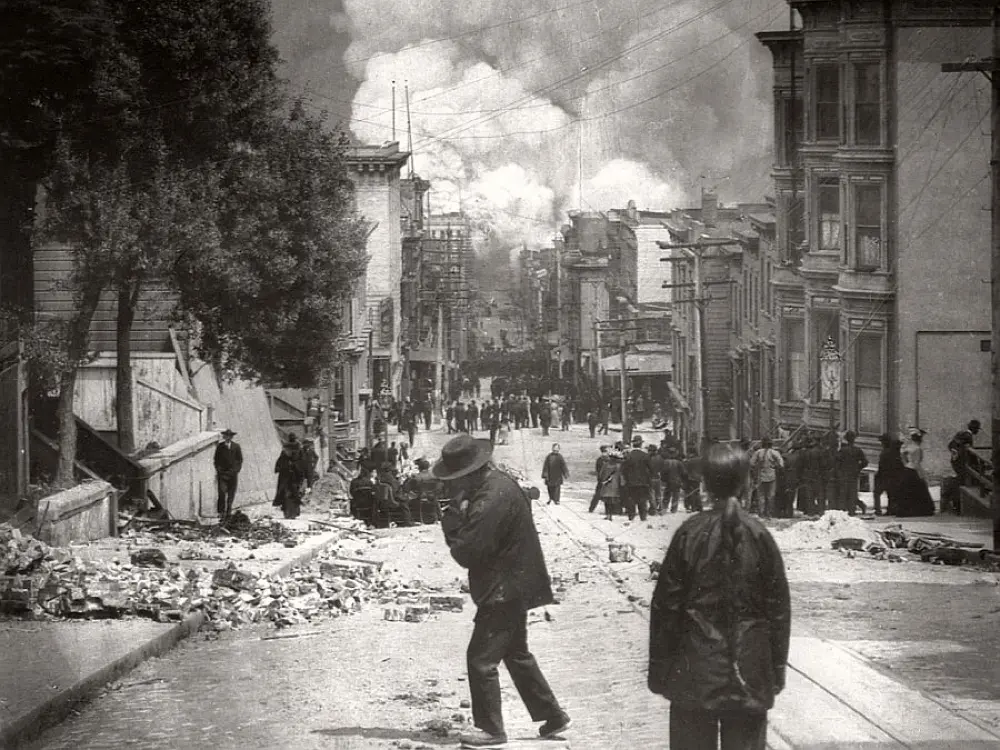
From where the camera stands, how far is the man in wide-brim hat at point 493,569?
773cm

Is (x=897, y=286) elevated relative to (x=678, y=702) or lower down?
elevated

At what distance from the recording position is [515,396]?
46.0 m

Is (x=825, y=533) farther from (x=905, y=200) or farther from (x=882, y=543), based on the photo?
(x=905, y=200)

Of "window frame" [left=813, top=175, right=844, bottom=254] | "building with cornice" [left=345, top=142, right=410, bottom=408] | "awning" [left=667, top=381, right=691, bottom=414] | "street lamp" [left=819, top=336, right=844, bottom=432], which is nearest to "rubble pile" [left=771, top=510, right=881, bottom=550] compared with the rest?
"street lamp" [left=819, top=336, right=844, bottom=432]

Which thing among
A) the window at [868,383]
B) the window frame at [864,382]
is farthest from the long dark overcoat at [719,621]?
the window at [868,383]

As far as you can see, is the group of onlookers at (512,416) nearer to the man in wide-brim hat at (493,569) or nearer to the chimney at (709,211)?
the chimney at (709,211)

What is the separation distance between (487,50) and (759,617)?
1942cm

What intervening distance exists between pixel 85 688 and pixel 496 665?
295 cm

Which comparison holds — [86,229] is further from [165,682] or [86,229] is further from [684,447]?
[684,447]

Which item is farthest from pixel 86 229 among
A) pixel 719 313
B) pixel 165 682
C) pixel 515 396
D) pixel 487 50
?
pixel 515 396

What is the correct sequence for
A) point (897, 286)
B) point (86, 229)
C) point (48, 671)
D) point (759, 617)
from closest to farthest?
point (759, 617) → point (48, 671) → point (86, 229) → point (897, 286)

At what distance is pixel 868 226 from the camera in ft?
92.2

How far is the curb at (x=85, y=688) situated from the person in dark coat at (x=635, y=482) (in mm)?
13913

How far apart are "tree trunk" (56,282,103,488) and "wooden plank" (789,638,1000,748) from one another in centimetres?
1143
